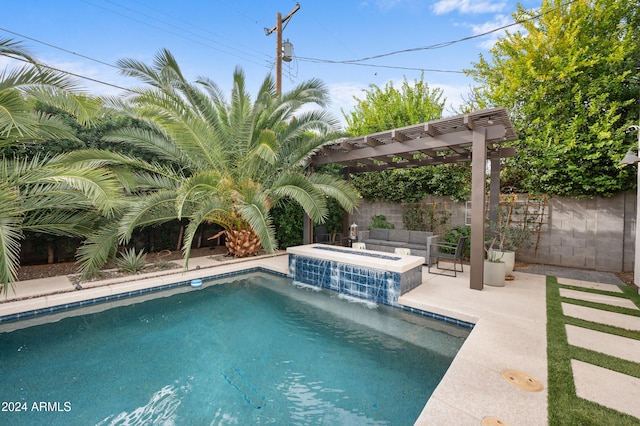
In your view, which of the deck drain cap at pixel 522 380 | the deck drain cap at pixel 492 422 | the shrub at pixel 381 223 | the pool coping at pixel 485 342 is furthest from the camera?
the shrub at pixel 381 223

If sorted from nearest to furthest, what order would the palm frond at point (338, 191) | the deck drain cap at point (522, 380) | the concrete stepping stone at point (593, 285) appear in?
1. the deck drain cap at point (522, 380)
2. the concrete stepping stone at point (593, 285)
3. the palm frond at point (338, 191)

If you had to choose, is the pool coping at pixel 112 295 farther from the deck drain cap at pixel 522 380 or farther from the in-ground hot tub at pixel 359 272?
the deck drain cap at pixel 522 380

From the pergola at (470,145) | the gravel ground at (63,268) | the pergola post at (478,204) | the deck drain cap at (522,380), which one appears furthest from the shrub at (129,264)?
the pergola post at (478,204)

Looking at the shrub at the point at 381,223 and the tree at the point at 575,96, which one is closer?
the tree at the point at 575,96

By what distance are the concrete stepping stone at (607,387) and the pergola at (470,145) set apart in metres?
2.49

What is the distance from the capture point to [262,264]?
7.39 metres

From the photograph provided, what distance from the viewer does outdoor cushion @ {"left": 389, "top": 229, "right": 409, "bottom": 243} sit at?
820cm

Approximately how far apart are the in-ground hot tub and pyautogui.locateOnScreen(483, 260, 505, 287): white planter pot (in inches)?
52.5

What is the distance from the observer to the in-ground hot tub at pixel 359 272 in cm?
483

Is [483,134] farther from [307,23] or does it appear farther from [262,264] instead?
[307,23]

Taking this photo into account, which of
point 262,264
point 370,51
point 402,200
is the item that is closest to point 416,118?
point 370,51

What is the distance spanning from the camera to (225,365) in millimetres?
3219

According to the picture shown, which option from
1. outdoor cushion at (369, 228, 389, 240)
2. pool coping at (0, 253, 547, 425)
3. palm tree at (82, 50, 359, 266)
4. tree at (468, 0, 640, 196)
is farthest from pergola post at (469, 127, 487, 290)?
tree at (468, 0, 640, 196)

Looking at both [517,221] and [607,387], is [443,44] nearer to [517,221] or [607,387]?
[517,221]
